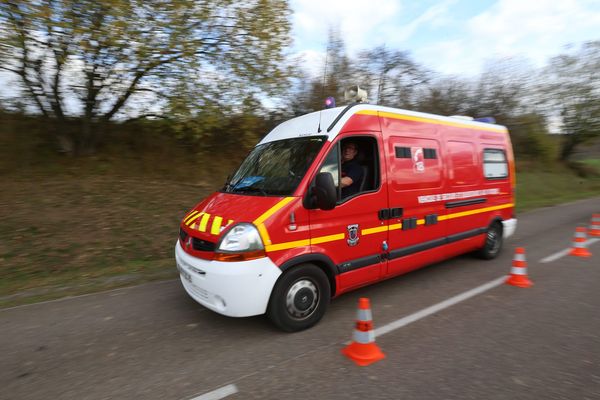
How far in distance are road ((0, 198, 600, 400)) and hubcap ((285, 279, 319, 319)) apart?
23 centimetres

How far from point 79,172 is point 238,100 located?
506cm

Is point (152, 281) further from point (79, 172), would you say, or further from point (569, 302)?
point (79, 172)

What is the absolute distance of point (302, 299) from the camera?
3.57 meters

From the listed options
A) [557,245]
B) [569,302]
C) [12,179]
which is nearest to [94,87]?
[12,179]

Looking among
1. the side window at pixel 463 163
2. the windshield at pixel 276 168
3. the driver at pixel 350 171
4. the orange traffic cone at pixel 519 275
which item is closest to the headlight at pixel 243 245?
the windshield at pixel 276 168

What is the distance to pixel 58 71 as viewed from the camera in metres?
8.96

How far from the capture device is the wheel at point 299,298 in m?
3.41

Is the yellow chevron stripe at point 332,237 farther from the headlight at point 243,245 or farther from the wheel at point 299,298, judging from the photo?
the wheel at point 299,298

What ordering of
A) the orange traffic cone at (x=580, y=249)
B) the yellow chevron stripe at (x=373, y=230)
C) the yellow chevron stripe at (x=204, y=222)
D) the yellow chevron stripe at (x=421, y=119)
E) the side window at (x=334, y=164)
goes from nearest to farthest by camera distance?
the yellow chevron stripe at (x=204, y=222) → the side window at (x=334, y=164) → the yellow chevron stripe at (x=373, y=230) → the yellow chevron stripe at (x=421, y=119) → the orange traffic cone at (x=580, y=249)

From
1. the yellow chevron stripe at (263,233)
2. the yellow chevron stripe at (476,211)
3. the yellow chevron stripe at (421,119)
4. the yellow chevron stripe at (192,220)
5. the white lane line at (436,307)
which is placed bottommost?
the white lane line at (436,307)

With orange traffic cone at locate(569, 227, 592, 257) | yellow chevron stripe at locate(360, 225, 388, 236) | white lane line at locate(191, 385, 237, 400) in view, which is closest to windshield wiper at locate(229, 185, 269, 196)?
yellow chevron stripe at locate(360, 225, 388, 236)

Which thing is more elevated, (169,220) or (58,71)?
(58,71)

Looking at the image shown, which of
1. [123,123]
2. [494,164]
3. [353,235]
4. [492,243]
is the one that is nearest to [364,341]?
[353,235]

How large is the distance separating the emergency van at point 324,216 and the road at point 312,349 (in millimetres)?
383
